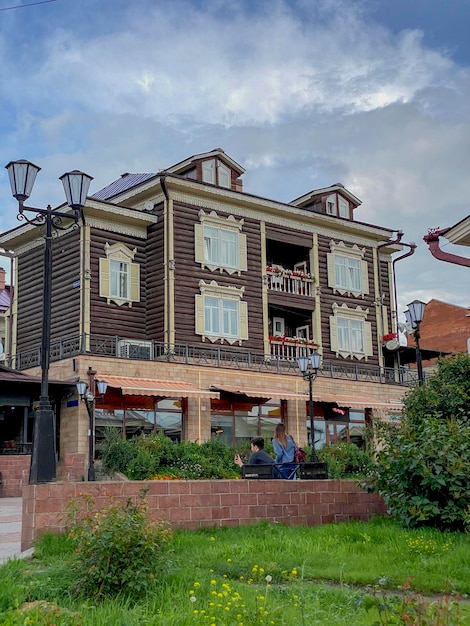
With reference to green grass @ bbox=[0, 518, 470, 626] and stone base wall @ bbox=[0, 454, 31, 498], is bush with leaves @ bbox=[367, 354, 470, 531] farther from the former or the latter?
stone base wall @ bbox=[0, 454, 31, 498]

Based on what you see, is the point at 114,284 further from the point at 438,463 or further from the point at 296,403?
the point at 438,463

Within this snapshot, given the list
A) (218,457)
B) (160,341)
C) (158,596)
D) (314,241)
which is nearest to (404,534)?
(158,596)

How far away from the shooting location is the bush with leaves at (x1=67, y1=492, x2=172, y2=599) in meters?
6.91

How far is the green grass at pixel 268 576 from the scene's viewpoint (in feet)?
19.8

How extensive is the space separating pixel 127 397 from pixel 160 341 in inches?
118

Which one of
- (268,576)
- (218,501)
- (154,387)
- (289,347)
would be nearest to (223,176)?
(289,347)

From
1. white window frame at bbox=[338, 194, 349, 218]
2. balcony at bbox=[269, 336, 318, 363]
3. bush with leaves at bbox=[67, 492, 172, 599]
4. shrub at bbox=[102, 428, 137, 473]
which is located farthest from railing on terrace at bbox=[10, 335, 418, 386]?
bush with leaves at bbox=[67, 492, 172, 599]

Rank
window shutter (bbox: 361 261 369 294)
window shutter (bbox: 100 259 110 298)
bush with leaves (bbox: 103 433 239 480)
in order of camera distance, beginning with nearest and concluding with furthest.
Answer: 1. bush with leaves (bbox: 103 433 239 480)
2. window shutter (bbox: 100 259 110 298)
3. window shutter (bbox: 361 261 369 294)

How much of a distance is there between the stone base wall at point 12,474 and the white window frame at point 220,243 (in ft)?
37.3

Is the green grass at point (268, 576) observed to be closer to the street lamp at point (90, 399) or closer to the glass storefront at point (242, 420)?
the street lamp at point (90, 399)

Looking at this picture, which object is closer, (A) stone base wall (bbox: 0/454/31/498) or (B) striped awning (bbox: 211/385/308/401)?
(A) stone base wall (bbox: 0/454/31/498)


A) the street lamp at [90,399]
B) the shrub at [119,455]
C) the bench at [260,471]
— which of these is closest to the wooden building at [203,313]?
the street lamp at [90,399]

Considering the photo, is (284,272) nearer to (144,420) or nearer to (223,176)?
(223,176)

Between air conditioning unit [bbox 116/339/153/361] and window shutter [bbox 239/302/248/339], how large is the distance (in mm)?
4474
